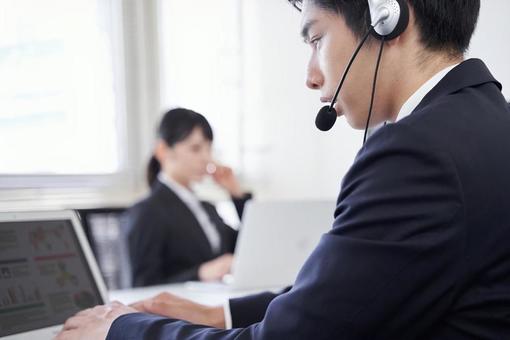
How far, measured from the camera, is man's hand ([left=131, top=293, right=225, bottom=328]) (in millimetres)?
991

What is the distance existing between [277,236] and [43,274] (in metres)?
0.75

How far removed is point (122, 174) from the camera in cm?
275

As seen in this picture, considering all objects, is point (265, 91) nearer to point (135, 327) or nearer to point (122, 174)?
point (122, 174)

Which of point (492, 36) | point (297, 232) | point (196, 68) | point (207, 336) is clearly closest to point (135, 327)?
point (207, 336)

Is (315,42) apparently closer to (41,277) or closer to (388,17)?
(388,17)

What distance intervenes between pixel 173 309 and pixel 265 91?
1.82 meters

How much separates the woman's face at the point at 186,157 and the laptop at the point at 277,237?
0.85 m

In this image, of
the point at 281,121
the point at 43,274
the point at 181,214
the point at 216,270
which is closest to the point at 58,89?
the point at 181,214

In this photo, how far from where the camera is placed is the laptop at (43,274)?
0.90 meters

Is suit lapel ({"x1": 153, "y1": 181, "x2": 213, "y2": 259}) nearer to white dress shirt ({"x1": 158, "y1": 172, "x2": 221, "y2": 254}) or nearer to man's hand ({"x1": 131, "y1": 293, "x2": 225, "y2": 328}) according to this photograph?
white dress shirt ({"x1": 158, "y1": 172, "x2": 221, "y2": 254})

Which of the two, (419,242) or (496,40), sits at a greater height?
(496,40)

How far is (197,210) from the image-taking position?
2430 millimetres

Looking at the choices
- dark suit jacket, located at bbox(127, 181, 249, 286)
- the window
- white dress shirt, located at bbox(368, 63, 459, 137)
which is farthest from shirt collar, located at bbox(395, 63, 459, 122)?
the window

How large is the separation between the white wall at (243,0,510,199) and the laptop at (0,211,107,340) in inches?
47.4
